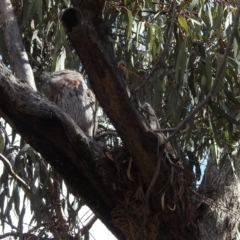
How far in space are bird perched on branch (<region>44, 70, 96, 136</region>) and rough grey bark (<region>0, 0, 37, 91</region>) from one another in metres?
0.65

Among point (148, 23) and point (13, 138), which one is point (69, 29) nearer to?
point (148, 23)

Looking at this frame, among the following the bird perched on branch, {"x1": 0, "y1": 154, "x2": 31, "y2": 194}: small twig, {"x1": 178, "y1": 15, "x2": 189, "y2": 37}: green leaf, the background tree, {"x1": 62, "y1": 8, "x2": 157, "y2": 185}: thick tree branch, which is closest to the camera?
{"x1": 62, "y1": 8, "x2": 157, "y2": 185}: thick tree branch

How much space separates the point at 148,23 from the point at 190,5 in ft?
0.90

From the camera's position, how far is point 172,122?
3510mm

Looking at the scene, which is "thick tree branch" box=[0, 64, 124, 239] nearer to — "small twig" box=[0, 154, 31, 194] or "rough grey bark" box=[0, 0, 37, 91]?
"rough grey bark" box=[0, 0, 37, 91]

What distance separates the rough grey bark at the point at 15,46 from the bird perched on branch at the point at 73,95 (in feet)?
2.13

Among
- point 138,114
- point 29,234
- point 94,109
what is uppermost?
point 94,109

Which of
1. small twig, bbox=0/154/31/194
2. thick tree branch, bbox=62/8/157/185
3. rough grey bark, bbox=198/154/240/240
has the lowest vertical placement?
rough grey bark, bbox=198/154/240/240

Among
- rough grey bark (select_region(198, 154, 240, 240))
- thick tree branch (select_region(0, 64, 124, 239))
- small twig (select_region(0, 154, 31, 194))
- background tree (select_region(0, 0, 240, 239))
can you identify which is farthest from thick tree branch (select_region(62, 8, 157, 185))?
small twig (select_region(0, 154, 31, 194))

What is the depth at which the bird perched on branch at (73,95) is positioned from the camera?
368 cm

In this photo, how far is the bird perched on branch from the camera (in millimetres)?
3676

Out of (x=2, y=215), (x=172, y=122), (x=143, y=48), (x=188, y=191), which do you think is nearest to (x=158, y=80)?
(x=172, y=122)

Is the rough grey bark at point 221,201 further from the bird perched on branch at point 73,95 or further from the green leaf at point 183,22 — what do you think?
the bird perched on branch at point 73,95

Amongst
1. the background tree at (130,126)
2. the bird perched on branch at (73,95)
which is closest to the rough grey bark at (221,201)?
the background tree at (130,126)
